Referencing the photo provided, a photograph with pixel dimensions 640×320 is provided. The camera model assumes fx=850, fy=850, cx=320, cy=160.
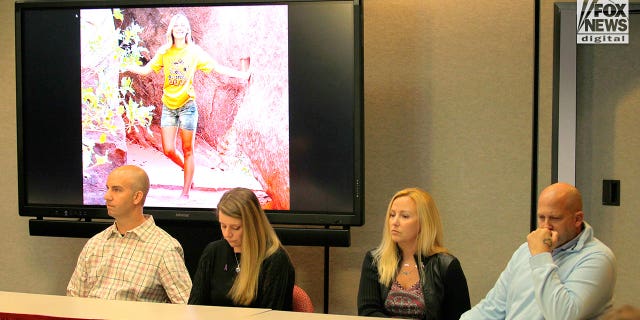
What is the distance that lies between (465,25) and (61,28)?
2.26m

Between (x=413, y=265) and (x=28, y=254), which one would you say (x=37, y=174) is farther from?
(x=413, y=265)

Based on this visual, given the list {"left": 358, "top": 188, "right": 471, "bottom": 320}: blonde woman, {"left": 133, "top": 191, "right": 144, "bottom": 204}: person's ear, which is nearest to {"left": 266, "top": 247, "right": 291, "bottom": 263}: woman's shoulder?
{"left": 358, "top": 188, "right": 471, "bottom": 320}: blonde woman

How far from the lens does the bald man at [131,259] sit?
3805mm

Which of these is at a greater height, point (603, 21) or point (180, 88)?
point (603, 21)

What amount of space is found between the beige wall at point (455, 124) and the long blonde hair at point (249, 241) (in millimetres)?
1298

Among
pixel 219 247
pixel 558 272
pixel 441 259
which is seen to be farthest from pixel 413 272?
pixel 219 247

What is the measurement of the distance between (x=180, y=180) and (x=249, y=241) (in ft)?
4.16

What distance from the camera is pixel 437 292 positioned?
11.5ft

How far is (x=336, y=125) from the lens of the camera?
4453 mm

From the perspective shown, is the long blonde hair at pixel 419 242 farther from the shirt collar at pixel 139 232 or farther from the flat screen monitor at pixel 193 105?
the shirt collar at pixel 139 232

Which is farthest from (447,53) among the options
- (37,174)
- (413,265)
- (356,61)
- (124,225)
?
(37,174)

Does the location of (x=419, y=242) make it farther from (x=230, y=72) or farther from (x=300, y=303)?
(x=230, y=72)

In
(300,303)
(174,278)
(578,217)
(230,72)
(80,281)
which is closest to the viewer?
(578,217)

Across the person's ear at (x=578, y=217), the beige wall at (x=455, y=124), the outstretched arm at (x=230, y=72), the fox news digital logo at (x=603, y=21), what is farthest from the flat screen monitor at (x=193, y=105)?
the person's ear at (x=578, y=217)
